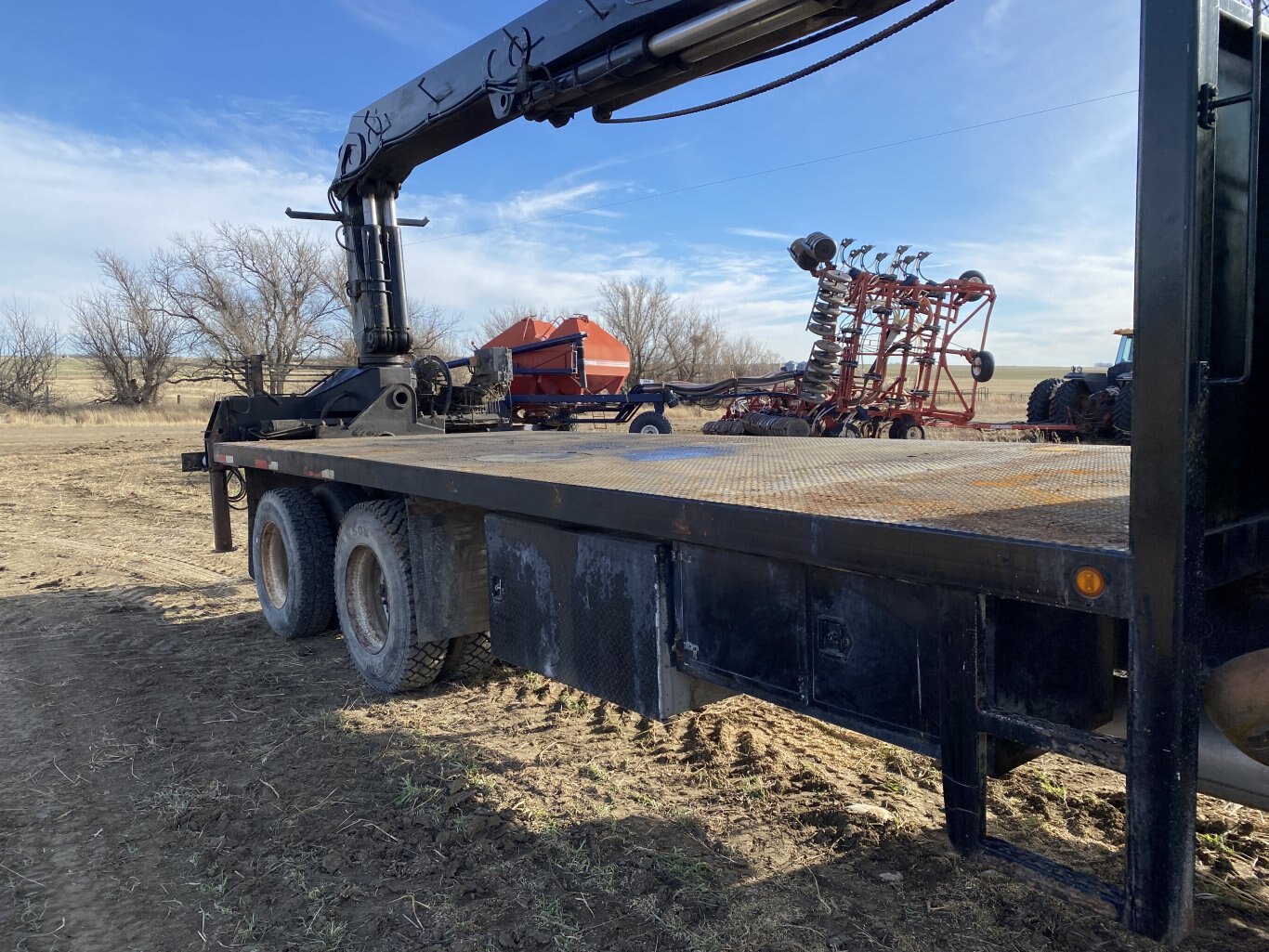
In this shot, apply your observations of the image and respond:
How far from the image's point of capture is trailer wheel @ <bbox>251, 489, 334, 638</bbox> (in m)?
5.57

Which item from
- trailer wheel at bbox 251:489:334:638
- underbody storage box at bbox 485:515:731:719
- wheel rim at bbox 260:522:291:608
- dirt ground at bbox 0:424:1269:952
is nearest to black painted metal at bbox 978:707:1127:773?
dirt ground at bbox 0:424:1269:952

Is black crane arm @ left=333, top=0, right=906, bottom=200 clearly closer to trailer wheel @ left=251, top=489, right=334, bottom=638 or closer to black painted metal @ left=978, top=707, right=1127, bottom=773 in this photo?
trailer wheel @ left=251, top=489, right=334, bottom=638

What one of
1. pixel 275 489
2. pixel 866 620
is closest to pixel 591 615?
pixel 866 620

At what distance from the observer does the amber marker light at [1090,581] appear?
1751 millimetres

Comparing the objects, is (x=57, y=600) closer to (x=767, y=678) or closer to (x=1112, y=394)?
(x=767, y=678)

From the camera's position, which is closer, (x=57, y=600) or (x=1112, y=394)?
(x=57, y=600)

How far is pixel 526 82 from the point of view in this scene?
17.9 feet

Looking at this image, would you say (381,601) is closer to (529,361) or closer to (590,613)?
(590,613)

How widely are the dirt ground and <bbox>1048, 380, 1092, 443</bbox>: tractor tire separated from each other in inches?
552

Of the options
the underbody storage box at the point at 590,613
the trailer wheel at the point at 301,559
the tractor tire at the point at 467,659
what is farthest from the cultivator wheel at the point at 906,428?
the underbody storage box at the point at 590,613

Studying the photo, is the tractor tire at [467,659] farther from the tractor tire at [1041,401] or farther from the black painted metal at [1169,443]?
the tractor tire at [1041,401]

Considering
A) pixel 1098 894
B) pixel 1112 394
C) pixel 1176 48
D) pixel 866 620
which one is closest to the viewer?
pixel 1176 48

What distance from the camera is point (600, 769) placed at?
3.77 meters

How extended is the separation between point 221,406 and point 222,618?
66.9 inches
